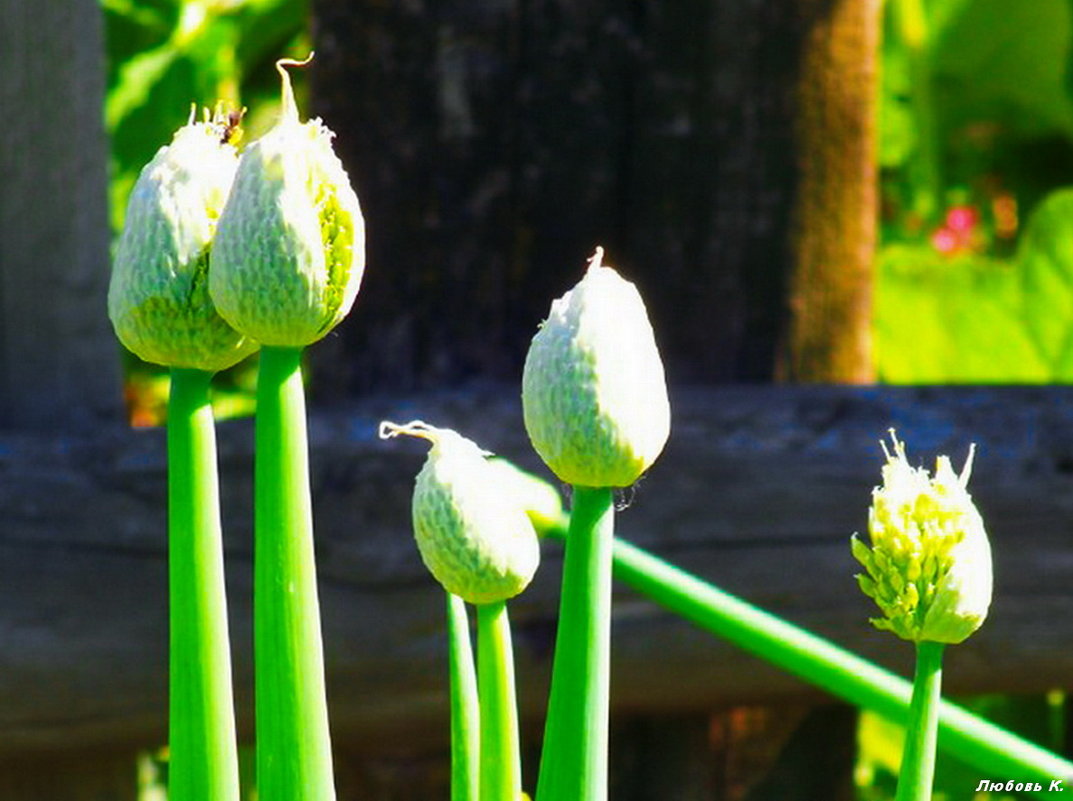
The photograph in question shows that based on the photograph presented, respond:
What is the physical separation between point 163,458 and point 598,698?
855 millimetres

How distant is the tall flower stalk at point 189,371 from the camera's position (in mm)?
397

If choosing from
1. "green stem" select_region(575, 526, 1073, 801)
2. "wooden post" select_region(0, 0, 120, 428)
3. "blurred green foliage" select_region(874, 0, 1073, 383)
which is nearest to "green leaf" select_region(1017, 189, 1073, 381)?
"blurred green foliage" select_region(874, 0, 1073, 383)

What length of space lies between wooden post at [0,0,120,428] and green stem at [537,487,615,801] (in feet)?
3.09

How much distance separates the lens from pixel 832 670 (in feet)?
1.68

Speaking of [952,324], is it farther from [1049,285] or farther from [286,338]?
[286,338]

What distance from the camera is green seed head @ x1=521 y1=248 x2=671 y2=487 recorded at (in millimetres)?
377

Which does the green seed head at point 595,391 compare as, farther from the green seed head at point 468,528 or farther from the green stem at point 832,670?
the green stem at point 832,670

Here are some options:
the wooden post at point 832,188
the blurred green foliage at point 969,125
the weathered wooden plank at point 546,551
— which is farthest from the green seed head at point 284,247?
the blurred green foliage at point 969,125

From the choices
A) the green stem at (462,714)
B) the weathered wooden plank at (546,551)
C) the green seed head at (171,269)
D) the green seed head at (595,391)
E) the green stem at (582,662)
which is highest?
the green seed head at (171,269)

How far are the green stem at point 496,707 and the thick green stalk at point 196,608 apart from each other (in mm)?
71

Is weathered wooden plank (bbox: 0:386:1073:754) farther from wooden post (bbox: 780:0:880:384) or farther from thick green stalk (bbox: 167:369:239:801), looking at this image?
thick green stalk (bbox: 167:369:239:801)

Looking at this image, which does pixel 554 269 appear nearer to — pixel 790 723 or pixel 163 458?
pixel 163 458

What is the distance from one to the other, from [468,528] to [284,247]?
0.09 m

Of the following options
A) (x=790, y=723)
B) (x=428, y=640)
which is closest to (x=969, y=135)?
(x=790, y=723)
